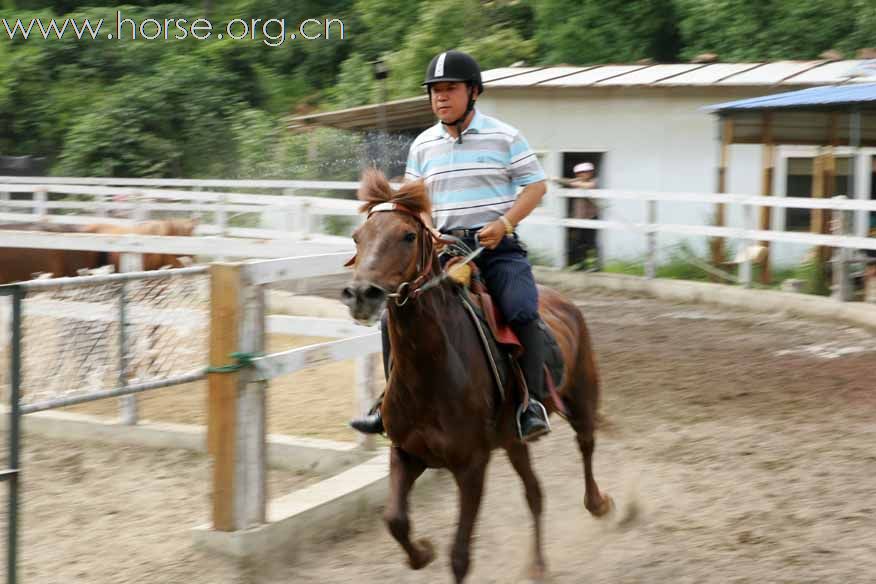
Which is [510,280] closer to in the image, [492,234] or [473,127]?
[492,234]

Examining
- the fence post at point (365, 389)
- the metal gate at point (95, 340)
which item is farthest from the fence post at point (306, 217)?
the metal gate at point (95, 340)

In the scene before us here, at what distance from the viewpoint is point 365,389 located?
7871mm

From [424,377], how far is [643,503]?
2.39 metres

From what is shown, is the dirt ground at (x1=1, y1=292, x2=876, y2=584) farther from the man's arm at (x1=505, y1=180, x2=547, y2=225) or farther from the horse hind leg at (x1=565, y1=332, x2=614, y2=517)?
the man's arm at (x1=505, y1=180, x2=547, y2=225)

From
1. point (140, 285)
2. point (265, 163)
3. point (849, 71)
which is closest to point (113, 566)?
point (140, 285)

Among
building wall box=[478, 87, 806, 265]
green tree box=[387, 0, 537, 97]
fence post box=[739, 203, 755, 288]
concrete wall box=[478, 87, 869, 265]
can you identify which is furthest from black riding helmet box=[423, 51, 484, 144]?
green tree box=[387, 0, 537, 97]

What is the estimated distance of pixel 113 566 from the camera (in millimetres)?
6051

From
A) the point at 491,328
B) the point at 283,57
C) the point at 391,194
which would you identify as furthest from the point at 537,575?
the point at 283,57

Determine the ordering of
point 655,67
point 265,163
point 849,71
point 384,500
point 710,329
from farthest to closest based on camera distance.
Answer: point 265,163 → point 655,67 → point 849,71 → point 710,329 → point 384,500

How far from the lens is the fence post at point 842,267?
549 inches

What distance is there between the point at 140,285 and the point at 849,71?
54.8 ft

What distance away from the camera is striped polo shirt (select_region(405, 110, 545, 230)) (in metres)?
5.74

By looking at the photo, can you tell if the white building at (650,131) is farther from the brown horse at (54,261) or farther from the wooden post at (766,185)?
the brown horse at (54,261)

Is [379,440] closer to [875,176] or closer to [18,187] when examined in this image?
[875,176]
